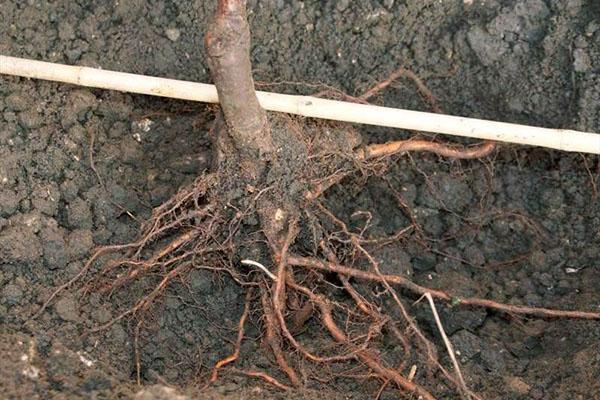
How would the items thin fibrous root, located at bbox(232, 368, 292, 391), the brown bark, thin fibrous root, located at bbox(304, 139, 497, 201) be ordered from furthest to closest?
thin fibrous root, located at bbox(304, 139, 497, 201) → thin fibrous root, located at bbox(232, 368, 292, 391) → the brown bark

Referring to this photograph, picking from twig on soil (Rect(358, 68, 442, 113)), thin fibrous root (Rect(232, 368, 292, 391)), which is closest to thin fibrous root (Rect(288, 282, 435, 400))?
thin fibrous root (Rect(232, 368, 292, 391))

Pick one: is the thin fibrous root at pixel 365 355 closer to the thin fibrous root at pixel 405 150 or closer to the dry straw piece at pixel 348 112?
the thin fibrous root at pixel 405 150

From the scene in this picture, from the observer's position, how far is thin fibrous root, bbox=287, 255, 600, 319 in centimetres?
196

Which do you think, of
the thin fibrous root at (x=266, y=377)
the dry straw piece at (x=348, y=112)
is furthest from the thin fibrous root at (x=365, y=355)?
the dry straw piece at (x=348, y=112)

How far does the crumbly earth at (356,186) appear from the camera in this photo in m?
1.91

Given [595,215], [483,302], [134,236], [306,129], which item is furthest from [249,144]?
[595,215]

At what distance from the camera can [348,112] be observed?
2.01 m

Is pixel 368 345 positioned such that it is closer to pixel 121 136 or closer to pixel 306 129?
pixel 306 129

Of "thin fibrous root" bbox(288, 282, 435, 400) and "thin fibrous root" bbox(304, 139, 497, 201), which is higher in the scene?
"thin fibrous root" bbox(304, 139, 497, 201)

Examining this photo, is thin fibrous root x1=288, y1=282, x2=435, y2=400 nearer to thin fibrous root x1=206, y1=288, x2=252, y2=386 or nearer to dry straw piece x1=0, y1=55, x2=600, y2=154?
thin fibrous root x1=206, y1=288, x2=252, y2=386

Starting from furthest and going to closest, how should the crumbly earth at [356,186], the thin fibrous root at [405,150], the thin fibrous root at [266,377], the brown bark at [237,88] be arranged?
1. the thin fibrous root at [405,150]
2. the crumbly earth at [356,186]
3. the thin fibrous root at [266,377]
4. the brown bark at [237,88]

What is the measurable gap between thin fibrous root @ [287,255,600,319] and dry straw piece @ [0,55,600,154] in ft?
1.16

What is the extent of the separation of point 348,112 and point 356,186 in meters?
0.28

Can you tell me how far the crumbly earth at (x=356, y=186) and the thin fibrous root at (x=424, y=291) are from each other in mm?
72
